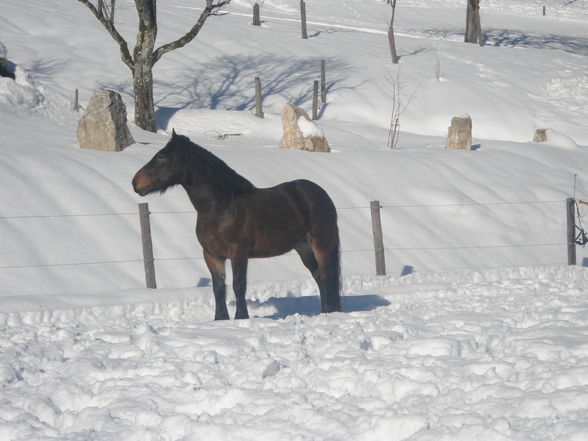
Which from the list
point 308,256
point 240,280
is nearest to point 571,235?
point 308,256

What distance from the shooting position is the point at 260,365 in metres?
5.82

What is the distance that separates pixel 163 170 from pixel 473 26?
32118mm

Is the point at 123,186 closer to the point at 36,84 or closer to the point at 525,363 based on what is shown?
the point at 36,84

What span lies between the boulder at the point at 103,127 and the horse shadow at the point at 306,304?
255 inches

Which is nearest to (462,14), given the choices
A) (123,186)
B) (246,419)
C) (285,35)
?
(285,35)

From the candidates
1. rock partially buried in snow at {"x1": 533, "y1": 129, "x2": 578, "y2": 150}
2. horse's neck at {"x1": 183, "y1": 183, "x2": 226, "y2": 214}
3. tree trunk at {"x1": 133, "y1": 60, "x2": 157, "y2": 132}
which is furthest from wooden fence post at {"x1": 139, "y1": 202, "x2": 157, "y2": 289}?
rock partially buried in snow at {"x1": 533, "y1": 129, "x2": 578, "y2": 150}

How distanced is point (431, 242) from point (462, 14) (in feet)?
125

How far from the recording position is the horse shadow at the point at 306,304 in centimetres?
948

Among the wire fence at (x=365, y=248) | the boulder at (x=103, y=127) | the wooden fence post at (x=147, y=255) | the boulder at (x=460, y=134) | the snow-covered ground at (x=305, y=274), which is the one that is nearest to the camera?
the snow-covered ground at (x=305, y=274)

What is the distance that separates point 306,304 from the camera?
393 inches

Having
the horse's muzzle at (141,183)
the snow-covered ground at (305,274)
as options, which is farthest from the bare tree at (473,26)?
the horse's muzzle at (141,183)

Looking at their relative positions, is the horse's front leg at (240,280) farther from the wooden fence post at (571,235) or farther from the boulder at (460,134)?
the boulder at (460,134)

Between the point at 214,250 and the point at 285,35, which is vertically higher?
the point at 285,35

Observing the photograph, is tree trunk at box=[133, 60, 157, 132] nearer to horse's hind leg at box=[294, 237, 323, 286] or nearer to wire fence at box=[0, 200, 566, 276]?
wire fence at box=[0, 200, 566, 276]
